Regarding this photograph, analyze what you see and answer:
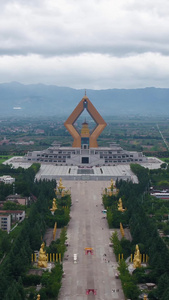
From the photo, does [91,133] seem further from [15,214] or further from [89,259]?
[89,259]

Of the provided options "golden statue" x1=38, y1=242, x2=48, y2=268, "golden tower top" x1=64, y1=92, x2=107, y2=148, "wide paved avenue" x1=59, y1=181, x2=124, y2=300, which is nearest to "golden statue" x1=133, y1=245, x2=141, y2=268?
"wide paved avenue" x1=59, y1=181, x2=124, y2=300

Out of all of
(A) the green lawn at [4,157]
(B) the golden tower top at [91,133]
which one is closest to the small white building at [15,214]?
(B) the golden tower top at [91,133]

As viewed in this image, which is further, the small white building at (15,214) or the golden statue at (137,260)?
the small white building at (15,214)

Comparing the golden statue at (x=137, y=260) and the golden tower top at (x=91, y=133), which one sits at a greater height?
the golden tower top at (x=91, y=133)

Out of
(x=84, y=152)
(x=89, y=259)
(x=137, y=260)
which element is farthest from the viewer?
(x=84, y=152)

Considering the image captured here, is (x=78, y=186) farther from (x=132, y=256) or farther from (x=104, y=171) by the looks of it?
(x=132, y=256)

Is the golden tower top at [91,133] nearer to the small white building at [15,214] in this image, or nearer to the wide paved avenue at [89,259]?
the wide paved avenue at [89,259]

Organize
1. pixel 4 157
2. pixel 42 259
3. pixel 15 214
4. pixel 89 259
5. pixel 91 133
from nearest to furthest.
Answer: pixel 42 259 → pixel 89 259 → pixel 15 214 → pixel 91 133 → pixel 4 157

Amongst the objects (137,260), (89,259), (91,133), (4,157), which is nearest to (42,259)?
(89,259)

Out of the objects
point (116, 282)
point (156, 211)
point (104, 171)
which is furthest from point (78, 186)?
point (116, 282)
